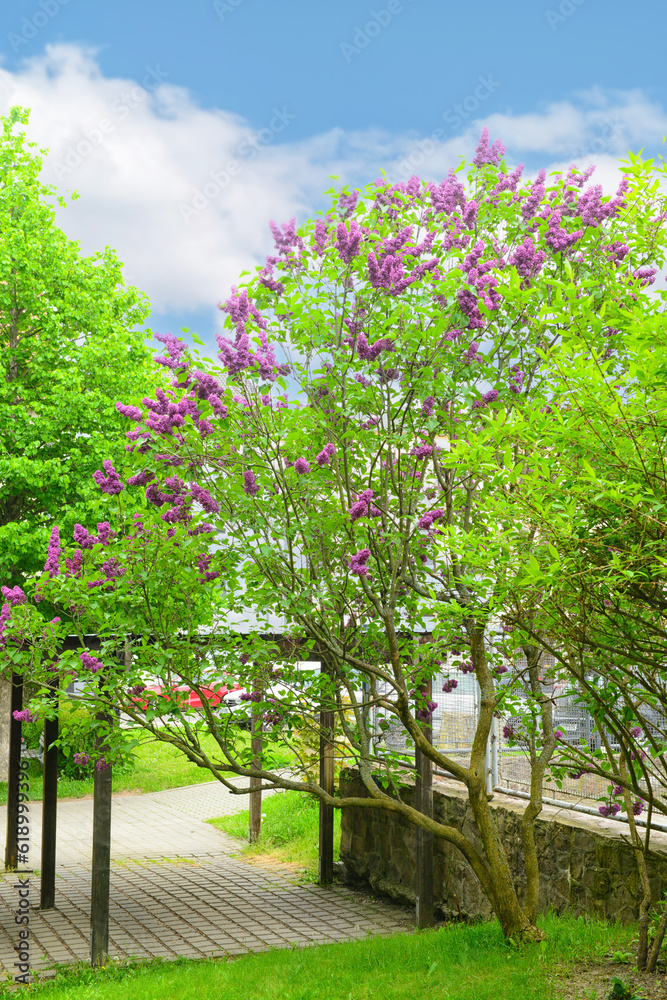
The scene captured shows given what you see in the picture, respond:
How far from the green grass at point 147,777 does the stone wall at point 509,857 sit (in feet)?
22.8

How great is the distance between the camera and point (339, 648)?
6.74m

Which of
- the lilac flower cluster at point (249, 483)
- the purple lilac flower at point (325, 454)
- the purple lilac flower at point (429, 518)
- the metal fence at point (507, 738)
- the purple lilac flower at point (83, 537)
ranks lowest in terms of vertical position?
the metal fence at point (507, 738)

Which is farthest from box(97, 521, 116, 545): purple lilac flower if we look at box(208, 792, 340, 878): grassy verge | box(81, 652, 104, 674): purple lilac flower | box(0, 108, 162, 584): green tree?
box(0, 108, 162, 584): green tree

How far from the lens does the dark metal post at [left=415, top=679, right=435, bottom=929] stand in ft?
29.0

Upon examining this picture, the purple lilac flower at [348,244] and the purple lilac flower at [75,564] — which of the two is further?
the purple lilac flower at [75,564]

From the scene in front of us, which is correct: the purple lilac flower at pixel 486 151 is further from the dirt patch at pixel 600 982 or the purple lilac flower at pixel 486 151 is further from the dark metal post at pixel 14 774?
the dark metal post at pixel 14 774

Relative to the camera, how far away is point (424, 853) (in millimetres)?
8945

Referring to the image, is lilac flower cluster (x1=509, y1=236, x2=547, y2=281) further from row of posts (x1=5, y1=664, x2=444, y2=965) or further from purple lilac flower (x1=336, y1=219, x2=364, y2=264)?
row of posts (x1=5, y1=664, x2=444, y2=965)

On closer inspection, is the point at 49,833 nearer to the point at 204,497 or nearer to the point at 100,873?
the point at 100,873

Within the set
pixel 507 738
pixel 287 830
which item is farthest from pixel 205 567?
pixel 287 830

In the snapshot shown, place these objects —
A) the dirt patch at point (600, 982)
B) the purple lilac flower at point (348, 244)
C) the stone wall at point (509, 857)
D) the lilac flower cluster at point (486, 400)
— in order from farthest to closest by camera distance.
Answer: the stone wall at point (509, 857) → the lilac flower cluster at point (486, 400) → the purple lilac flower at point (348, 244) → the dirt patch at point (600, 982)

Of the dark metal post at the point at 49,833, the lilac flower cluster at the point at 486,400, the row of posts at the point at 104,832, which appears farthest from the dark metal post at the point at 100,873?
the lilac flower cluster at the point at 486,400

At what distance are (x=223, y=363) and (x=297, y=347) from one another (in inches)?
22.3

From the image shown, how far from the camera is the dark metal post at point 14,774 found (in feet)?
37.7
